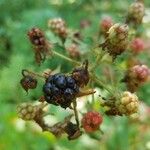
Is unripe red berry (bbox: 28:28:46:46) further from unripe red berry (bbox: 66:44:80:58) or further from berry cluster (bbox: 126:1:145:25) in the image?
berry cluster (bbox: 126:1:145:25)

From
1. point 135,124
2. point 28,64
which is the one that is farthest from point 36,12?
point 135,124

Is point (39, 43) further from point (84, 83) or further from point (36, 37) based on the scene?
point (84, 83)

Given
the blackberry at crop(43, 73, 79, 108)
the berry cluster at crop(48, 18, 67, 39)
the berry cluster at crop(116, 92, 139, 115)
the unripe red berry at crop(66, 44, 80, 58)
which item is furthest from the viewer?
the berry cluster at crop(48, 18, 67, 39)

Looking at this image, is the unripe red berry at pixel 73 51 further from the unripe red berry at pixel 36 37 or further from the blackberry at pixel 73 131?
the blackberry at pixel 73 131

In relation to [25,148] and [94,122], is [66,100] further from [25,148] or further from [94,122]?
[25,148]

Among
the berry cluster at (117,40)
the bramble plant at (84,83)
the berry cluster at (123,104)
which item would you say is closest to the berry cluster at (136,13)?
the bramble plant at (84,83)

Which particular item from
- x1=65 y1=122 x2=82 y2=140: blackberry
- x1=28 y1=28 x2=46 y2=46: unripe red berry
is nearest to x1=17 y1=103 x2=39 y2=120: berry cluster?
x1=65 y1=122 x2=82 y2=140: blackberry
